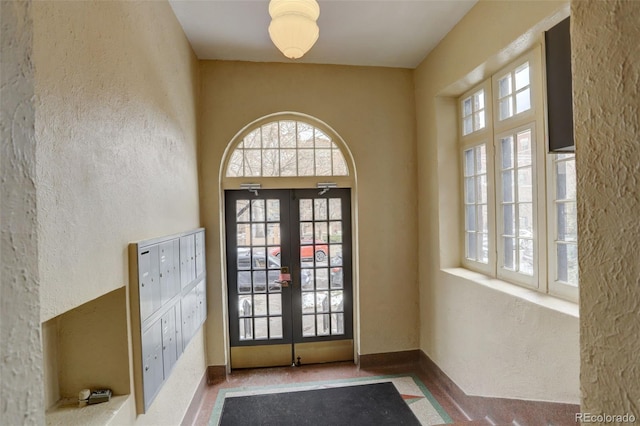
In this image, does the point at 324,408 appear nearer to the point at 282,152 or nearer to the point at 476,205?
the point at 476,205

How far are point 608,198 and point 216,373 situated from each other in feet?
11.5

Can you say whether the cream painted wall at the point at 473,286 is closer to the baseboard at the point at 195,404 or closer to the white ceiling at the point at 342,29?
the white ceiling at the point at 342,29

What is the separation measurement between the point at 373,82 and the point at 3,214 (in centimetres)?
346

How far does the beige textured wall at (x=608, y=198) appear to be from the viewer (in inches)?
21.1

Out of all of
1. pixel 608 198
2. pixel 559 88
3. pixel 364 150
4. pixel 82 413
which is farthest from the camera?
pixel 364 150

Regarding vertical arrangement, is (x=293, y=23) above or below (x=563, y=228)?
above

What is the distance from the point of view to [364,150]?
3387mm

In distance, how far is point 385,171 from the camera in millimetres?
3420

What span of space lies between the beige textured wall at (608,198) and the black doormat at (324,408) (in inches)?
93.6

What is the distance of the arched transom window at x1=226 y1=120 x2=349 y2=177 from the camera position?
3396mm

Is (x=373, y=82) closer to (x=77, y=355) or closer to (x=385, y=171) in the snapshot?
(x=385, y=171)

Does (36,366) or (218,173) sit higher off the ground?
(218,173)

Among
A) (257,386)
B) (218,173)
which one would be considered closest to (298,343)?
(257,386)

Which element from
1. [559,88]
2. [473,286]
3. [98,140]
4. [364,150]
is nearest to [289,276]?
[364,150]
